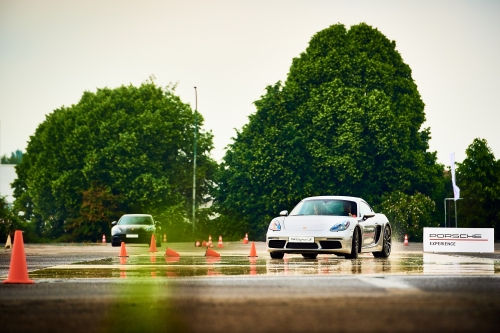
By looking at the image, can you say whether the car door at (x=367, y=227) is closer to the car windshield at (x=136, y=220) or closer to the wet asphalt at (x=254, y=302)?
the wet asphalt at (x=254, y=302)

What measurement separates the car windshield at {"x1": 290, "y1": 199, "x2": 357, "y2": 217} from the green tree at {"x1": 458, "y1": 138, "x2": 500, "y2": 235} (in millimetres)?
46250

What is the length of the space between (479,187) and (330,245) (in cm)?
4973

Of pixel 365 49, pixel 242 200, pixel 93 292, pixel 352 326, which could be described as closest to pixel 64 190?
pixel 242 200

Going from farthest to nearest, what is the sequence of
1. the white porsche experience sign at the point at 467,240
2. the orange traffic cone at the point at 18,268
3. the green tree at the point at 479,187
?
the green tree at the point at 479,187, the white porsche experience sign at the point at 467,240, the orange traffic cone at the point at 18,268

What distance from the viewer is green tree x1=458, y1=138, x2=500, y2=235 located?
6919cm

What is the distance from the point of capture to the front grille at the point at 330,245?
875 inches

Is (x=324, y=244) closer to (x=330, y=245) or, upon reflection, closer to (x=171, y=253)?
(x=330, y=245)

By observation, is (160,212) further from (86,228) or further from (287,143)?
(287,143)

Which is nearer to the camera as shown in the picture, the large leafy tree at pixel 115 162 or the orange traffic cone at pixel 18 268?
the orange traffic cone at pixel 18 268

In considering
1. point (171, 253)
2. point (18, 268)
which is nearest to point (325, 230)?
point (171, 253)

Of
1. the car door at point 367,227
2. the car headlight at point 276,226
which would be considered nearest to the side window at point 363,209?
the car door at point 367,227

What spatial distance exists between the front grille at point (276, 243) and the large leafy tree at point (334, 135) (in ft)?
119

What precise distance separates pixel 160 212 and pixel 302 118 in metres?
12.0

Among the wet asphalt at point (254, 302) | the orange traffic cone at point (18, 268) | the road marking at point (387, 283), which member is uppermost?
the orange traffic cone at point (18, 268)
